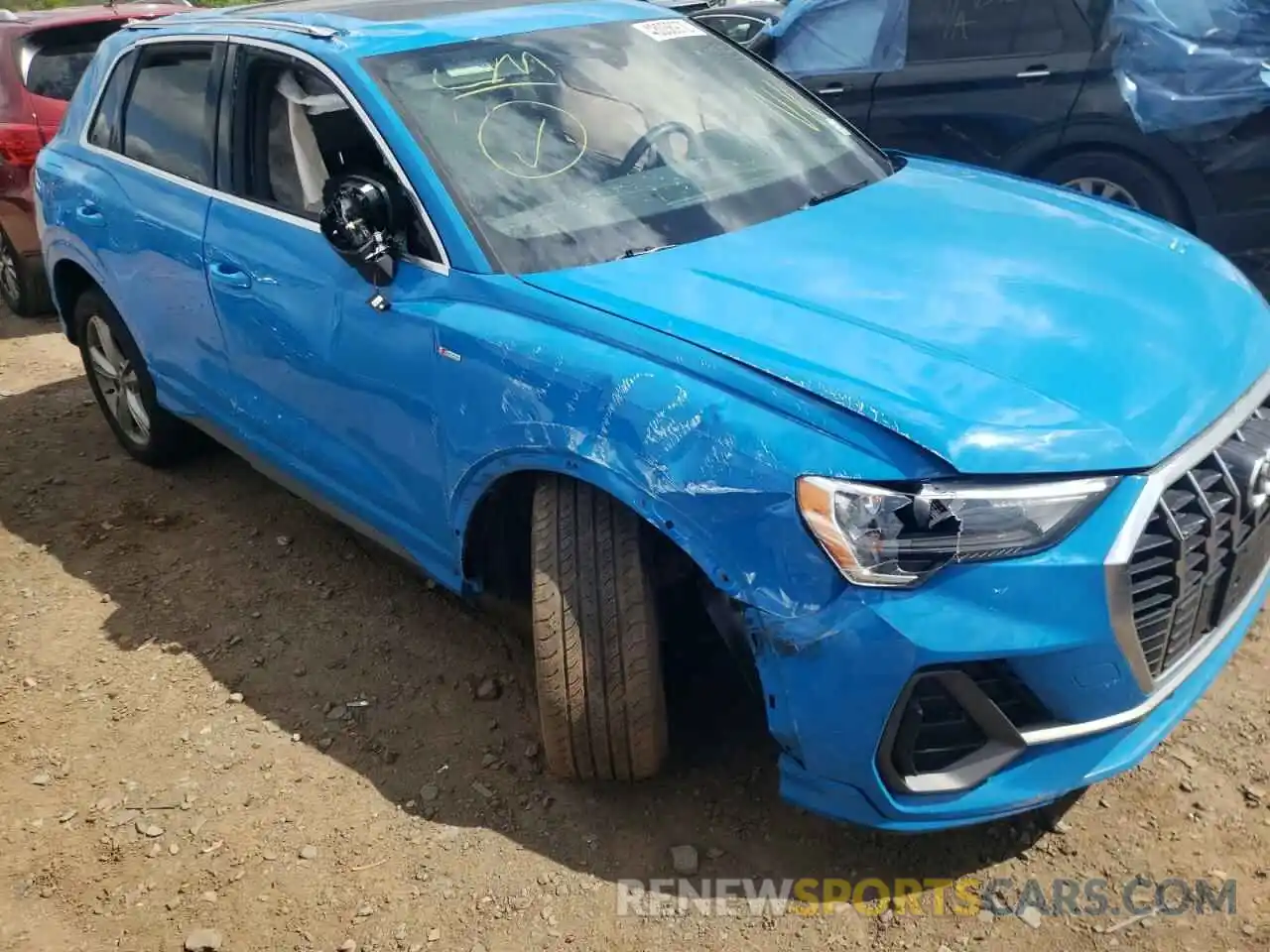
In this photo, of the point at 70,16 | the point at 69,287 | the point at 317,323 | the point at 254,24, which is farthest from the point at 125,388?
the point at 70,16

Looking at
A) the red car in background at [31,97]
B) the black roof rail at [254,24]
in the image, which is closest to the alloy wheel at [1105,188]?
the black roof rail at [254,24]

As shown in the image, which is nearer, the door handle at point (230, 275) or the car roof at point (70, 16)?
the door handle at point (230, 275)

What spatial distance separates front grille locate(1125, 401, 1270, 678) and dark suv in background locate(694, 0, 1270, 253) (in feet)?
9.89

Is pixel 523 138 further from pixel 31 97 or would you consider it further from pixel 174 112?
pixel 31 97

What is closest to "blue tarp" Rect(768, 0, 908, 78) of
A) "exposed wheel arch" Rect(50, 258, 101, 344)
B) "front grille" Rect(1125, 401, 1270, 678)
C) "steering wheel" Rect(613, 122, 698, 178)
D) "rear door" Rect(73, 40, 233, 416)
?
"steering wheel" Rect(613, 122, 698, 178)

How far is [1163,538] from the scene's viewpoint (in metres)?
2.07

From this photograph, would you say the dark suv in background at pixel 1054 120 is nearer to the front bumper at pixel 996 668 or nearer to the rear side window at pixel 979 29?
the rear side window at pixel 979 29

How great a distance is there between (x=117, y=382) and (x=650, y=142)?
278cm

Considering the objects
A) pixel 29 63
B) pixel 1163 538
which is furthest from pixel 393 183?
pixel 29 63

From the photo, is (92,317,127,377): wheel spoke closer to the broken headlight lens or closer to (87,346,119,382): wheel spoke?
(87,346,119,382): wheel spoke

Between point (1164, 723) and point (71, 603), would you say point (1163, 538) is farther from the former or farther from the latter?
point (71, 603)

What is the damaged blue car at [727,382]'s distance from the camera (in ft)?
6.69

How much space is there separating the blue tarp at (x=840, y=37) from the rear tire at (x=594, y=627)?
4021mm

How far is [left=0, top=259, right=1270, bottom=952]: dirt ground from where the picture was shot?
2.47 m
